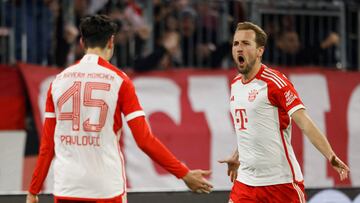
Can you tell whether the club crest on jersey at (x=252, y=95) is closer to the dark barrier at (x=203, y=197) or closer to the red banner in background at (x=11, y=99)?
the dark barrier at (x=203, y=197)

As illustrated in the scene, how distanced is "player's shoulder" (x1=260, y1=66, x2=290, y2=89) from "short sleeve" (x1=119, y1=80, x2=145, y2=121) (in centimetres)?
155

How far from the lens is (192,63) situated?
10984 mm

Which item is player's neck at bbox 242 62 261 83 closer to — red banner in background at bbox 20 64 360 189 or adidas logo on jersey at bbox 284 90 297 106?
adidas logo on jersey at bbox 284 90 297 106

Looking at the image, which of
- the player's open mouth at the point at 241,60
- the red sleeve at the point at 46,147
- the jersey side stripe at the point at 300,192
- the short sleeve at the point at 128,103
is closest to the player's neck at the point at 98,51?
the short sleeve at the point at 128,103

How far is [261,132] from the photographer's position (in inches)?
253

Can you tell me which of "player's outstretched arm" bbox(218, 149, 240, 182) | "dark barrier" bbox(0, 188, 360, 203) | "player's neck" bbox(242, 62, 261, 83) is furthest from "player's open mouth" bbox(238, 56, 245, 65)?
"dark barrier" bbox(0, 188, 360, 203)

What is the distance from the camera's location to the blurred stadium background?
32.7ft

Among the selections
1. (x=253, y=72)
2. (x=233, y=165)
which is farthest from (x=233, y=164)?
(x=253, y=72)

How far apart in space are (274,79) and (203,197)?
1.41 m

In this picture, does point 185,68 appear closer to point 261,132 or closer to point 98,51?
point 261,132

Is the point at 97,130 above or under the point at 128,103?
under

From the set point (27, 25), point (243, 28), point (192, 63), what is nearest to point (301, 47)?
point (192, 63)

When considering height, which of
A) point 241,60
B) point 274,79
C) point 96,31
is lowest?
point 274,79

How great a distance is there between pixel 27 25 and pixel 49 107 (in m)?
4.91
